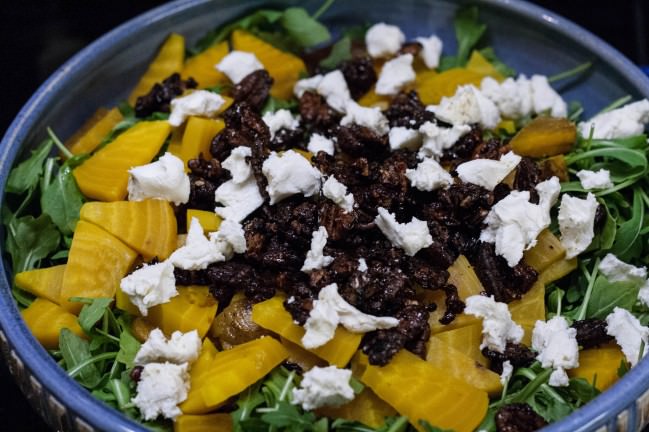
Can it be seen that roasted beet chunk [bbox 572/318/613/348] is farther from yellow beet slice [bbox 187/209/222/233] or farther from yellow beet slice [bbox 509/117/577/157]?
yellow beet slice [bbox 187/209/222/233]

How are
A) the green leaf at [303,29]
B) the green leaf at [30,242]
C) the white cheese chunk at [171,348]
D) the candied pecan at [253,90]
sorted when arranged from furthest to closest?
1. the green leaf at [303,29]
2. the candied pecan at [253,90]
3. the green leaf at [30,242]
4. the white cheese chunk at [171,348]

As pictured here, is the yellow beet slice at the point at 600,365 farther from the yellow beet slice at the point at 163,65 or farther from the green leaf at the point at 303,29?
the yellow beet slice at the point at 163,65

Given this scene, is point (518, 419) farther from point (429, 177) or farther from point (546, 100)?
point (546, 100)

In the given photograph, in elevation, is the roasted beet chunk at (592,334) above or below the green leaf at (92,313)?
below

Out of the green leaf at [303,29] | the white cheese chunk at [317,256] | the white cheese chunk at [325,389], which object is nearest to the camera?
the white cheese chunk at [325,389]

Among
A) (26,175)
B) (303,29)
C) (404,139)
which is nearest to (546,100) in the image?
(404,139)

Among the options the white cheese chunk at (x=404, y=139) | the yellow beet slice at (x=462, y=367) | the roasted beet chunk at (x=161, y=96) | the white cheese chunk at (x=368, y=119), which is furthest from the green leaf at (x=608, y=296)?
the roasted beet chunk at (x=161, y=96)

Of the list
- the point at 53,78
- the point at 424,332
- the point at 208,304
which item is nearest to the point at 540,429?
the point at 424,332

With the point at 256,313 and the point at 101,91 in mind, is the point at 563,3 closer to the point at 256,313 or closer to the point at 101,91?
the point at 101,91
